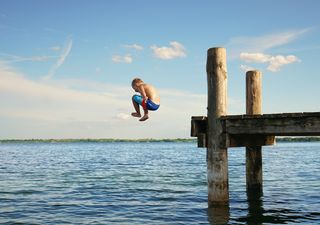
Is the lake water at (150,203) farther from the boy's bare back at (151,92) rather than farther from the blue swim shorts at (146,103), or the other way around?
the boy's bare back at (151,92)

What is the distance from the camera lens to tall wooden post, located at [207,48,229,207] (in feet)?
40.9

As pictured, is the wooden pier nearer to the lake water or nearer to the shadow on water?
the shadow on water

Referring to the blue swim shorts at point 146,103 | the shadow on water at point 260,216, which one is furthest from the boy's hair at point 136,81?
the shadow on water at point 260,216

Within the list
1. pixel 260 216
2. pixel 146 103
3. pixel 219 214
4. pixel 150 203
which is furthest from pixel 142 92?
pixel 150 203

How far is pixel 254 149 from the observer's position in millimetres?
16156

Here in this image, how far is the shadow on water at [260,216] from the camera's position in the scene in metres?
12.7

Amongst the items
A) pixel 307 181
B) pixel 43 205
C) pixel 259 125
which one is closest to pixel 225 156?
pixel 259 125

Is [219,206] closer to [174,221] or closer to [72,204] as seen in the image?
[174,221]

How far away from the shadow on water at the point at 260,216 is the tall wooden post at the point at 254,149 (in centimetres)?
129

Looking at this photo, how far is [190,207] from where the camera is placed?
15023 mm

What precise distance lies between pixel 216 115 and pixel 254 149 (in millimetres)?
4244

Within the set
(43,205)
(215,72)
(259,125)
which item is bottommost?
(43,205)

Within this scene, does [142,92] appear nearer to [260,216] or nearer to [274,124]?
[274,124]

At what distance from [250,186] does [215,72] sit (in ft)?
18.2
